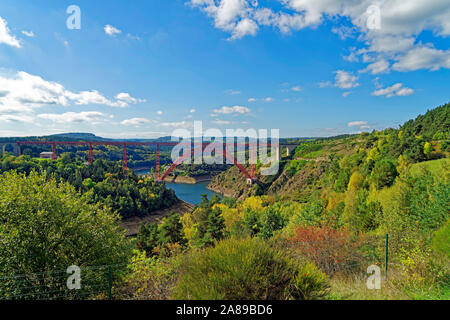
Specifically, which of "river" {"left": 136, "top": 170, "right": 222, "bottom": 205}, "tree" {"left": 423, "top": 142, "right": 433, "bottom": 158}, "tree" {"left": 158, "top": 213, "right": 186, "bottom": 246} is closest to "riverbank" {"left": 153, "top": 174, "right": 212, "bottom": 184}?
"river" {"left": 136, "top": 170, "right": 222, "bottom": 205}

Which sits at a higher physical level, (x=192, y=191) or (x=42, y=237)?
(x=42, y=237)

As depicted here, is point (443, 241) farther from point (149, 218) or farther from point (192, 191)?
point (192, 191)

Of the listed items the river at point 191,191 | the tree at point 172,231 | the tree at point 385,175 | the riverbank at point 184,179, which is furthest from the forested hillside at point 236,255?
the riverbank at point 184,179

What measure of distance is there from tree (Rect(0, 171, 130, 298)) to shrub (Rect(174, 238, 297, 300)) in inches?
119

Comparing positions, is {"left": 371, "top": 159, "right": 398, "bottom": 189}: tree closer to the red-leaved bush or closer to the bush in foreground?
the red-leaved bush

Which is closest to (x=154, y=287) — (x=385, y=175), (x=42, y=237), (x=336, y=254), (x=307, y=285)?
(x=307, y=285)

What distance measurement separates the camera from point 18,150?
46.5 metres

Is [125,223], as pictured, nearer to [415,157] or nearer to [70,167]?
[70,167]

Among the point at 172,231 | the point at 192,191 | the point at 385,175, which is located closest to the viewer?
the point at 385,175

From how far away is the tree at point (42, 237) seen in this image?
455 centimetres

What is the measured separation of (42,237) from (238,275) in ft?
16.8

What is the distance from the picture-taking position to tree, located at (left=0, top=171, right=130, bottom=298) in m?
4.55

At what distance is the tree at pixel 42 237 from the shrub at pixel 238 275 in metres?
3.02

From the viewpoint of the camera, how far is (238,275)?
238cm
